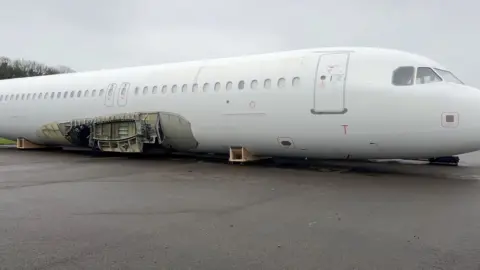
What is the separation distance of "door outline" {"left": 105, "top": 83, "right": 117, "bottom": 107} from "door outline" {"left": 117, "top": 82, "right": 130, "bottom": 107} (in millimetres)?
298

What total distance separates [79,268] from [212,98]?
9.84 m

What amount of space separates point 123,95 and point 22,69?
61.3 metres

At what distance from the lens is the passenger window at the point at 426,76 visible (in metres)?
10.6

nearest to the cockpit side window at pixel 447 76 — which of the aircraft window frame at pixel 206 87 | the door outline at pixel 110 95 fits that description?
the aircraft window frame at pixel 206 87

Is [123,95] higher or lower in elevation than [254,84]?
lower

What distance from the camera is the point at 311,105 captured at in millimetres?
11586

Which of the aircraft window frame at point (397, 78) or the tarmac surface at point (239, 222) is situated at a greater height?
the aircraft window frame at point (397, 78)

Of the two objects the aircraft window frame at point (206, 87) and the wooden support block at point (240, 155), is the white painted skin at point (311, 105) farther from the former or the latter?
the wooden support block at point (240, 155)

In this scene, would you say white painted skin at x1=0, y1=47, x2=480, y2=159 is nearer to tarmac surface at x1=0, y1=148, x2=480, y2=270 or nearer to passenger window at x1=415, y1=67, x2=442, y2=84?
passenger window at x1=415, y1=67, x2=442, y2=84

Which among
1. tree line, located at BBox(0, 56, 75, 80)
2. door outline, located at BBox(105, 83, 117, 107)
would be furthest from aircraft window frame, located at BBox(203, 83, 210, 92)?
tree line, located at BBox(0, 56, 75, 80)

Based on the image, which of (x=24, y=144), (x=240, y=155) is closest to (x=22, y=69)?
(x=24, y=144)

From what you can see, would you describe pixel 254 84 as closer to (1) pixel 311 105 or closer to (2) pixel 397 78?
(1) pixel 311 105

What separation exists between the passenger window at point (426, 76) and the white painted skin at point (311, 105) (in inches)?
5.9

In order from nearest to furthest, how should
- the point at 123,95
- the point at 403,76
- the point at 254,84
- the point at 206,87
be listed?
the point at 403,76 < the point at 254,84 < the point at 206,87 < the point at 123,95
